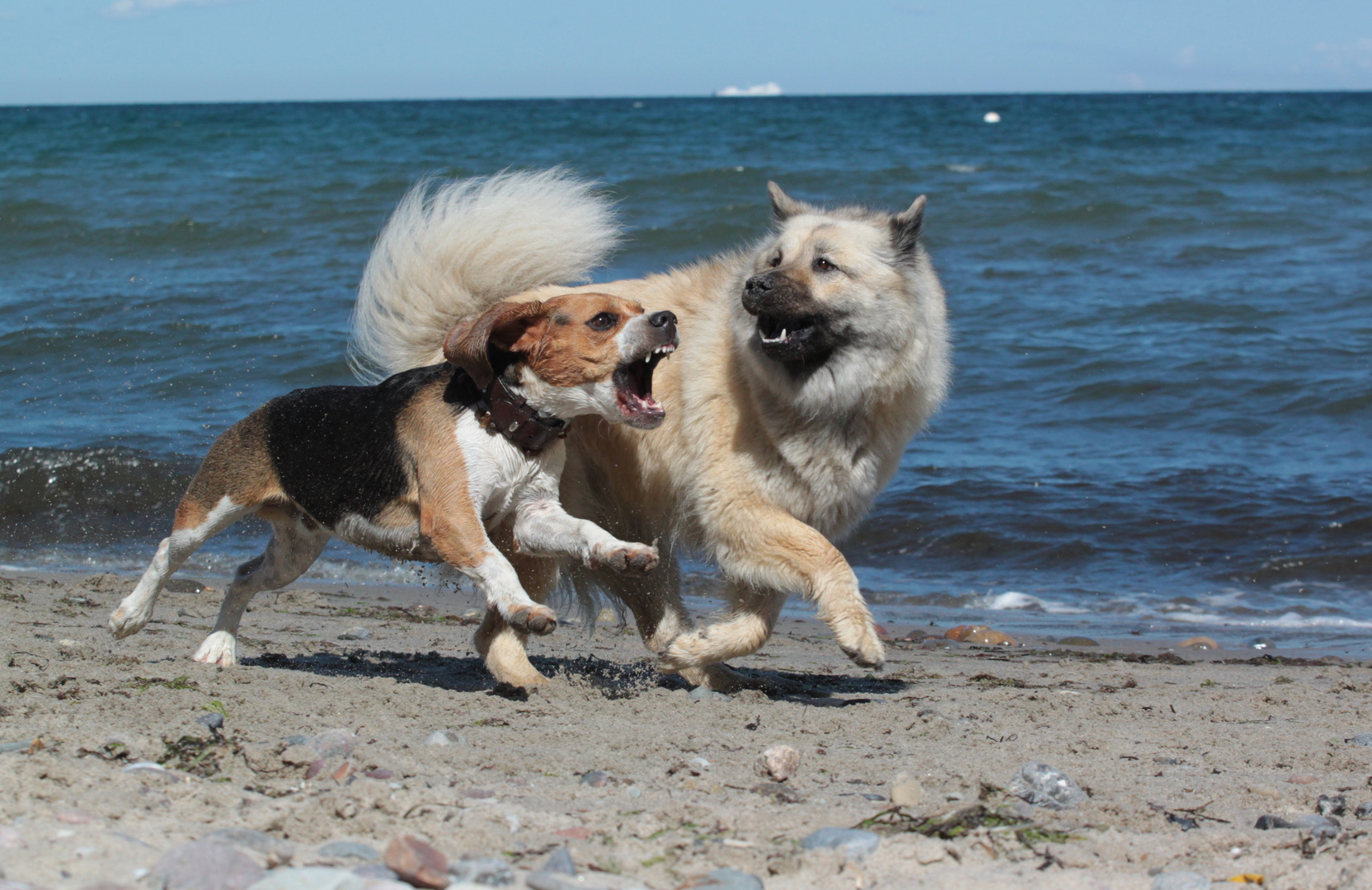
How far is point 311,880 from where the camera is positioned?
2219 millimetres

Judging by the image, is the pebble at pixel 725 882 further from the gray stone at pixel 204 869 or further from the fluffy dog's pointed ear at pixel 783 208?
the fluffy dog's pointed ear at pixel 783 208

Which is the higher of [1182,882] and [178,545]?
[1182,882]

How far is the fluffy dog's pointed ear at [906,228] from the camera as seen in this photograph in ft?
15.4

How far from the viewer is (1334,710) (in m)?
4.45

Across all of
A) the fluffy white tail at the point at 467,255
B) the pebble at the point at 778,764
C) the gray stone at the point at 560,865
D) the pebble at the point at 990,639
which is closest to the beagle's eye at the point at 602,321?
the fluffy white tail at the point at 467,255

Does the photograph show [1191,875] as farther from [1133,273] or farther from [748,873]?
[1133,273]

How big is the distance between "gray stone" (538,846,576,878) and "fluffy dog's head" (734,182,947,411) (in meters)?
2.34

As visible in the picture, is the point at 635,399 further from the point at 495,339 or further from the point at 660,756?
the point at 660,756

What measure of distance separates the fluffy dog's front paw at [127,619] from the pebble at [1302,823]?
3.45 m

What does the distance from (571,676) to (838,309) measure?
5.40ft

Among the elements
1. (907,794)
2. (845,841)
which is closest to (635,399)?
(907,794)

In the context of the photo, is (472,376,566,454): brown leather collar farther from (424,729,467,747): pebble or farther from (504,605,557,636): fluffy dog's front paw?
(424,729,467,747): pebble

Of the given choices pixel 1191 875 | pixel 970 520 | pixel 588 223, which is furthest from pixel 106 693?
pixel 970 520

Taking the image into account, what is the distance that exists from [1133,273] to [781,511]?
11.6 meters
